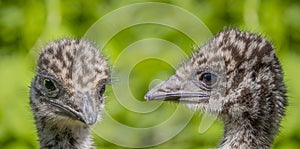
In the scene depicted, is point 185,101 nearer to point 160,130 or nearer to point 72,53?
point 72,53

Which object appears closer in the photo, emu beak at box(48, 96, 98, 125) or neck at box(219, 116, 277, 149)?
emu beak at box(48, 96, 98, 125)

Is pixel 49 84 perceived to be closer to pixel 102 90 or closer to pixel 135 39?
pixel 102 90

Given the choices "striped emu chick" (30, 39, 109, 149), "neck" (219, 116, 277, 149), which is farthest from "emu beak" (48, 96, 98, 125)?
"neck" (219, 116, 277, 149)

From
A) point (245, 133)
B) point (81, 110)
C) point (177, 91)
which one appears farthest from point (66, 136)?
point (245, 133)

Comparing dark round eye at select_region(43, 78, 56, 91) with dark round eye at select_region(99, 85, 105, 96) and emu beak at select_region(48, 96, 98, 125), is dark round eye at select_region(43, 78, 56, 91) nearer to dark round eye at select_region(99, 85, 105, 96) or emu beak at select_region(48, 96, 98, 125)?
emu beak at select_region(48, 96, 98, 125)

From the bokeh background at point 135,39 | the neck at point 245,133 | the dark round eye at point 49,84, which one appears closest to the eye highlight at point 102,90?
the dark round eye at point 49,84

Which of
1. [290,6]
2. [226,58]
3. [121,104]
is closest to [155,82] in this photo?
[121,104]
